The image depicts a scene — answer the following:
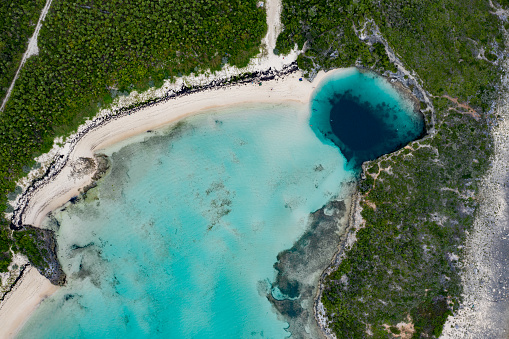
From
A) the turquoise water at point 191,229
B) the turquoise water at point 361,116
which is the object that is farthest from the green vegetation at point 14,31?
the turquoise water at point 361,116

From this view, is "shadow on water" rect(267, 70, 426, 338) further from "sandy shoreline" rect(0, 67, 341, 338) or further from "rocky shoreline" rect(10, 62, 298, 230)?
"rocky shoreline" rect(10, 62, 298, 230)

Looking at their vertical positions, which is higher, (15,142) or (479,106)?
(15,142)

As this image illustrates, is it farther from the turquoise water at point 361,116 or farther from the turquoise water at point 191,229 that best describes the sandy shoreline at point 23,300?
the turquoise water at point 361,116

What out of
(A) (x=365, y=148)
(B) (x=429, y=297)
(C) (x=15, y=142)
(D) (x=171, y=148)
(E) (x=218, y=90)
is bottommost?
(B) (x=429, y=297)

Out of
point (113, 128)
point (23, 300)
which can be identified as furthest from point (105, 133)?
point (23, 300)

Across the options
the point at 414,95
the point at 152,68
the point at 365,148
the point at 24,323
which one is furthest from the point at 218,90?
the point at 24,323

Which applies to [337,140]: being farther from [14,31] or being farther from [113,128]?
[14,31]

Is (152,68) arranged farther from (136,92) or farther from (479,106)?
(479,106)
